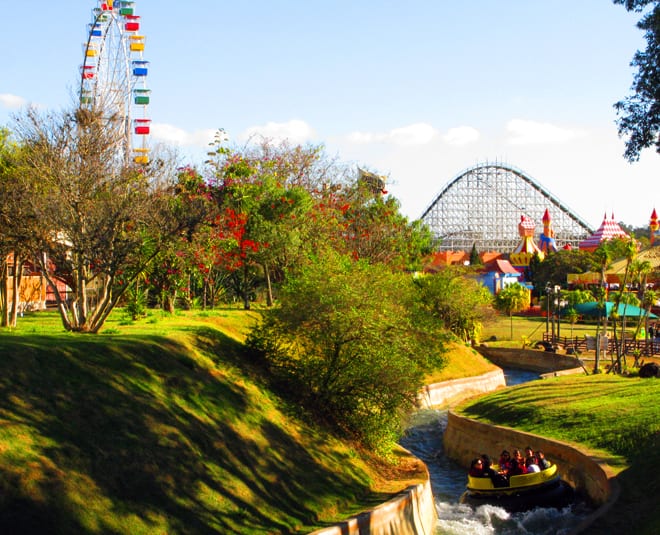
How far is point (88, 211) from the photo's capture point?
1927 cm

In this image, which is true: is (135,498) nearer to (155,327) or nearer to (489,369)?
(155,327)

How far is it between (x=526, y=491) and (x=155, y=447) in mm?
10037

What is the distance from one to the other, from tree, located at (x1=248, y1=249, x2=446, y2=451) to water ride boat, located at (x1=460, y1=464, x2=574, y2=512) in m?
2.91

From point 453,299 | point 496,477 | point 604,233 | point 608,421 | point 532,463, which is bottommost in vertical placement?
point 496,477

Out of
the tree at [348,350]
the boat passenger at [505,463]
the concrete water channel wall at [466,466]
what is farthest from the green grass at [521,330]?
the tree at [348,350]

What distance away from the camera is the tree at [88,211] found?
18766mm

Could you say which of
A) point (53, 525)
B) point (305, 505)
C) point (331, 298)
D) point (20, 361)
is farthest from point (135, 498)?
point (331, 298)

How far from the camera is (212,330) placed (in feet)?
73.5

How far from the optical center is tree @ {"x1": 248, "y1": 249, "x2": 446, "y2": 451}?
20.3 meters

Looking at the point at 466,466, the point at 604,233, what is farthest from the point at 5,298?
the point at 604,233

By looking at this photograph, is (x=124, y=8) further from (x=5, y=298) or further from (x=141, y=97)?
(x=5, y=298)

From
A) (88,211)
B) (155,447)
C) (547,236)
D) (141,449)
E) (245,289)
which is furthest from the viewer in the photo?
(547,236)

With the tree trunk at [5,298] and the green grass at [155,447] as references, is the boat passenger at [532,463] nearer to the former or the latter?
the green grass at [155,447]

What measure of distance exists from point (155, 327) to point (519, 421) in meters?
12.1
